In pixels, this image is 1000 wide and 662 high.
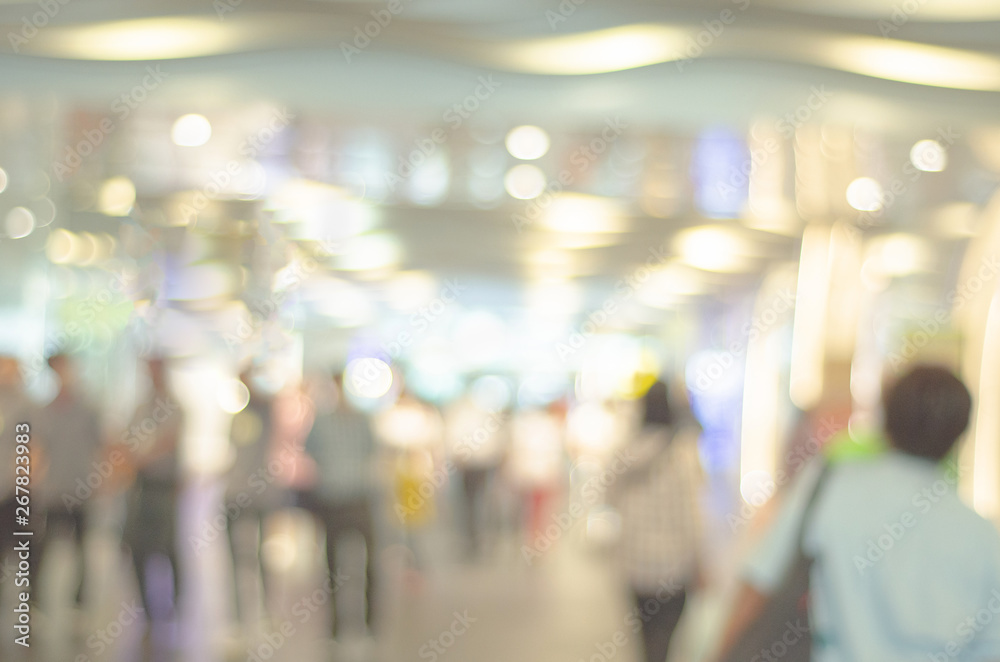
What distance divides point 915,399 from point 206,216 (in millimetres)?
11859

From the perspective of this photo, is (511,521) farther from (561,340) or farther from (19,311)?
(561,340)

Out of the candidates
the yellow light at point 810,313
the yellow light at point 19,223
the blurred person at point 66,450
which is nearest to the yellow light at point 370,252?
the yellow light at point 810,313

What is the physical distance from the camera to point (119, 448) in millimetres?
6359

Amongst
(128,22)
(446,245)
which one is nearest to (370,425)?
(128,22)
